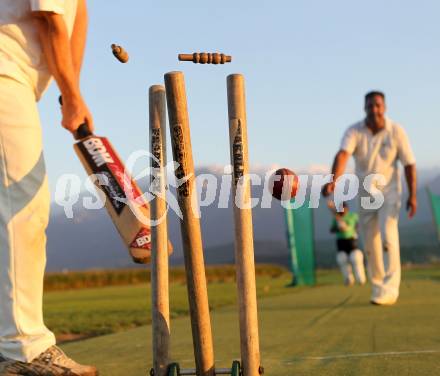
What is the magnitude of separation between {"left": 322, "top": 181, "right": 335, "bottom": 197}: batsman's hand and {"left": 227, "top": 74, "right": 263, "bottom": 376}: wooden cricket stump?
15.5 feet

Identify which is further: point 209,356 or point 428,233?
point 428,233

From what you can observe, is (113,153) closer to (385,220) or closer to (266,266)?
(385,220)

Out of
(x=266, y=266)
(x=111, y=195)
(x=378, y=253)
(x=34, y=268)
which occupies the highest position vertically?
(x=111, y=195)

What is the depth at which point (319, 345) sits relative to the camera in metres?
4.69

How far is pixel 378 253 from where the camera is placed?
843 centimetres

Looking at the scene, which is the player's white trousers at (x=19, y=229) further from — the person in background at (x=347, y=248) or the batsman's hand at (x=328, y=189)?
the person in background at (x=347, y=248)

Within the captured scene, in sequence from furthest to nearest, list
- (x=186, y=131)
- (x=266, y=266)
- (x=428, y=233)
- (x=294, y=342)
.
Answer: (x=428, y=233) → (x=266, y=266) → (x=294, y=342) → (x=186, y=131)

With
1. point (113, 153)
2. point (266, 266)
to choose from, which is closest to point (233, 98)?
point (113, 153)

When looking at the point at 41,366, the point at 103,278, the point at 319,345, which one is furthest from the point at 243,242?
the point at 103,278

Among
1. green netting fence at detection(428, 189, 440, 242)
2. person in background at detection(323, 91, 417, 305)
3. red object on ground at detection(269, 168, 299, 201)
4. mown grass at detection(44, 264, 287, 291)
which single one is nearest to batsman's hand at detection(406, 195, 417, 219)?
person in background at detection(323, 91, 417, 305)

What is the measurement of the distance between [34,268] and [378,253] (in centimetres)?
581

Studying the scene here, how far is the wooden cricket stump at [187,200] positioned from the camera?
2.83 metres

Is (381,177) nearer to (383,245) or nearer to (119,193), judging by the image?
(383,245)

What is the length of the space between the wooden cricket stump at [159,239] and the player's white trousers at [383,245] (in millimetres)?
5555
